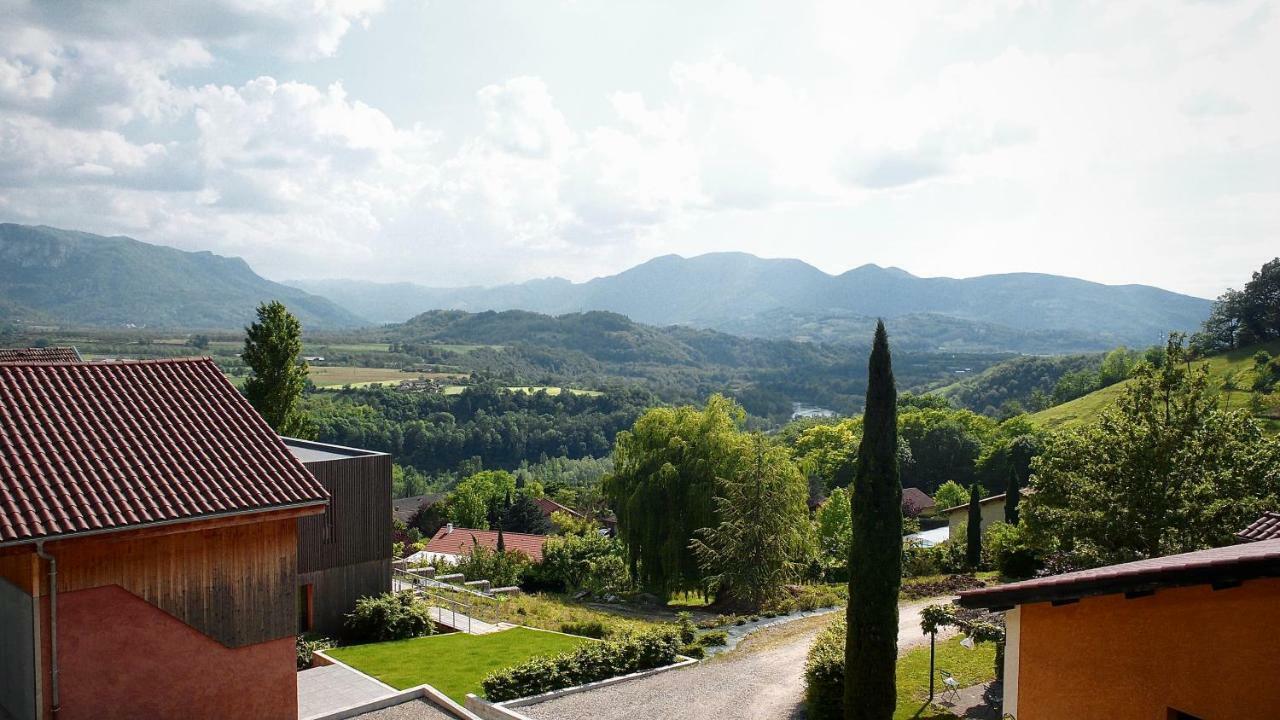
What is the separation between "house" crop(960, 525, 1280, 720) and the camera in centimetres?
534

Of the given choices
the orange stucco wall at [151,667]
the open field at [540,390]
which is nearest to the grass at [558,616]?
the orange stucco wall at [151,667]

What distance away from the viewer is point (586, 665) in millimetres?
17125

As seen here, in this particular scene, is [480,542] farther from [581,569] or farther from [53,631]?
[53,631]

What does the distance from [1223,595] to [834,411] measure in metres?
170

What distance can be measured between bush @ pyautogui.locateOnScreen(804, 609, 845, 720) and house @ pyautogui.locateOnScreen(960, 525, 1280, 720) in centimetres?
897

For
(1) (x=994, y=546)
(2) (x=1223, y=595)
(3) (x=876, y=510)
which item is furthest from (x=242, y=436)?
(1) (x=994, y=546)

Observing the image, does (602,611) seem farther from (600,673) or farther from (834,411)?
(834,411)

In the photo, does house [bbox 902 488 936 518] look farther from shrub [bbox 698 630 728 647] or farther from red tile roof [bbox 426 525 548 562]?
shrub [bbox 698 630 728 647]

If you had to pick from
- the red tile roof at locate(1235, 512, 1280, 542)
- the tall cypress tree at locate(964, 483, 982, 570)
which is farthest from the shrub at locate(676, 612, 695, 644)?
the tall cypress tree at locate(964, 483, 982, 570)

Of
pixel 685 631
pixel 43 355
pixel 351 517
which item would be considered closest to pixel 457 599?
pixel 351 517

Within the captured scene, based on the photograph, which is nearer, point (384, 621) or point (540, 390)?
point (384, 621)

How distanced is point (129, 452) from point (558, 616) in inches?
554

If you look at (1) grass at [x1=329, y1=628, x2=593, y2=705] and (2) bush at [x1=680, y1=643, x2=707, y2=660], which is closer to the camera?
(1) grass at [x1=329, y1=628, x2=593, y2=705]

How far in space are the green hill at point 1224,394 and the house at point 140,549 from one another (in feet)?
165
